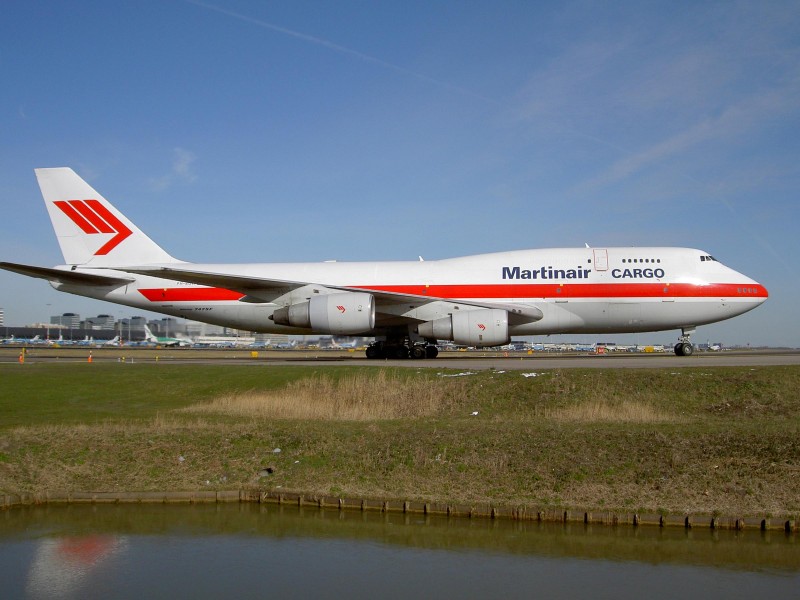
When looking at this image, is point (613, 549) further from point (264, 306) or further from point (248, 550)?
point (264, 306)

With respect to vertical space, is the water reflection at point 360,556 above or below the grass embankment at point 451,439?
below

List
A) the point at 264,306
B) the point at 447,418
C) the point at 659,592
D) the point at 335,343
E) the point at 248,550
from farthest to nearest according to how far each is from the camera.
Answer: the point at 335,343, the point at 264,306, the point at 447,418, the point at 248,550, the point at 659,592

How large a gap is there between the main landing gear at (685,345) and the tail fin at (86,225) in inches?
996

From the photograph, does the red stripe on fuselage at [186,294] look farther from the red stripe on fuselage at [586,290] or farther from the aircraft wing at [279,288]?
the red stripe on fuselage at [586,290]

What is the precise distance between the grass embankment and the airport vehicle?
291 inches

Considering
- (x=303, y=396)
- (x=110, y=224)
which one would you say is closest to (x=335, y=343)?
(x=110, y=224)

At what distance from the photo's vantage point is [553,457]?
13023mm

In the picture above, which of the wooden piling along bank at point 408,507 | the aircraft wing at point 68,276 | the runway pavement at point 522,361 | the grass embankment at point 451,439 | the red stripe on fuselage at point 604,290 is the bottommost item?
the wooden piling along bank at point 408,507

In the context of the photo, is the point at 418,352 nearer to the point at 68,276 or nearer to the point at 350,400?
the point at 350,400

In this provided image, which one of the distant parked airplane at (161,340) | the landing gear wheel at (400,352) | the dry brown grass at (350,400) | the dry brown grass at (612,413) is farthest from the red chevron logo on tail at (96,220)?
the distant parked airplane at (161,340)

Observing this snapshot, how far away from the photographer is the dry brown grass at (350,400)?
60.2ft

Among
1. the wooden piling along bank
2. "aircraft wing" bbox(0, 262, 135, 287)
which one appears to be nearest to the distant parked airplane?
"aircraft wing" bbox(0, 262, 135, 287)

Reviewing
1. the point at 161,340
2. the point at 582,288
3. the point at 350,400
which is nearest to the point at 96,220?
the point at 350,400

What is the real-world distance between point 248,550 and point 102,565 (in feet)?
6.22
